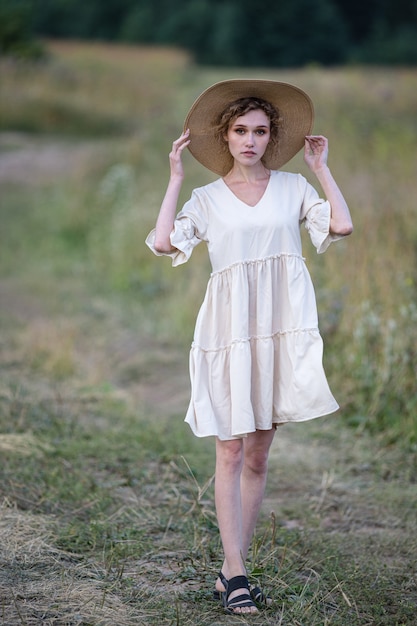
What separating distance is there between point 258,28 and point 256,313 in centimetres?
3529

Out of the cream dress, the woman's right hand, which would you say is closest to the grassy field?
the cream dress

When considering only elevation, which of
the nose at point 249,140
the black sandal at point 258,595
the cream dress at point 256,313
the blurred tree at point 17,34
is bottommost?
the black sandal at point 258,595

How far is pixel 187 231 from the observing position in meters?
3.39

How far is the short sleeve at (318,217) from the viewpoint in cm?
344

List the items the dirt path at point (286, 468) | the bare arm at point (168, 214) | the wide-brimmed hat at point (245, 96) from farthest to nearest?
the dirt path at point (286, 468), the wide-brimmed hat at point (245, 96), the bare arm at point (168, 214)

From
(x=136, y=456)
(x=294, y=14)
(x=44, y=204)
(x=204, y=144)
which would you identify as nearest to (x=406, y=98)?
(x=44, y=204)

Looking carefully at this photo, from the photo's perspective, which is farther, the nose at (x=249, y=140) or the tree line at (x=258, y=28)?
the tree line at (x=258, y=28)

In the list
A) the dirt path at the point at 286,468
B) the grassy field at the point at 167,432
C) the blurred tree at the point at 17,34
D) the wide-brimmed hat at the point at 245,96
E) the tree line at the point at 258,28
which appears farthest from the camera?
the tree line at the point at 258,28

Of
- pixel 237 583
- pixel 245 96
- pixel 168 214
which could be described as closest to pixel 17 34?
pixel 245 96

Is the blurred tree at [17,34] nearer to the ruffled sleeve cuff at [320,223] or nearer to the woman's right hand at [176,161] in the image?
the woman's right hand at [176,161]

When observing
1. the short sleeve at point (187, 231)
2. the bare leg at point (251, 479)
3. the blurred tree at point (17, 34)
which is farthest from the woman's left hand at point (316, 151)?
the blurred tree at point (17, 34)

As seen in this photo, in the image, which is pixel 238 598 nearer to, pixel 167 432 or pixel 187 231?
pixel 187 231

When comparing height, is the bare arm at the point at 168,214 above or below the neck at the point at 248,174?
below

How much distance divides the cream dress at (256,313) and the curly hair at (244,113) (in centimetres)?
23
